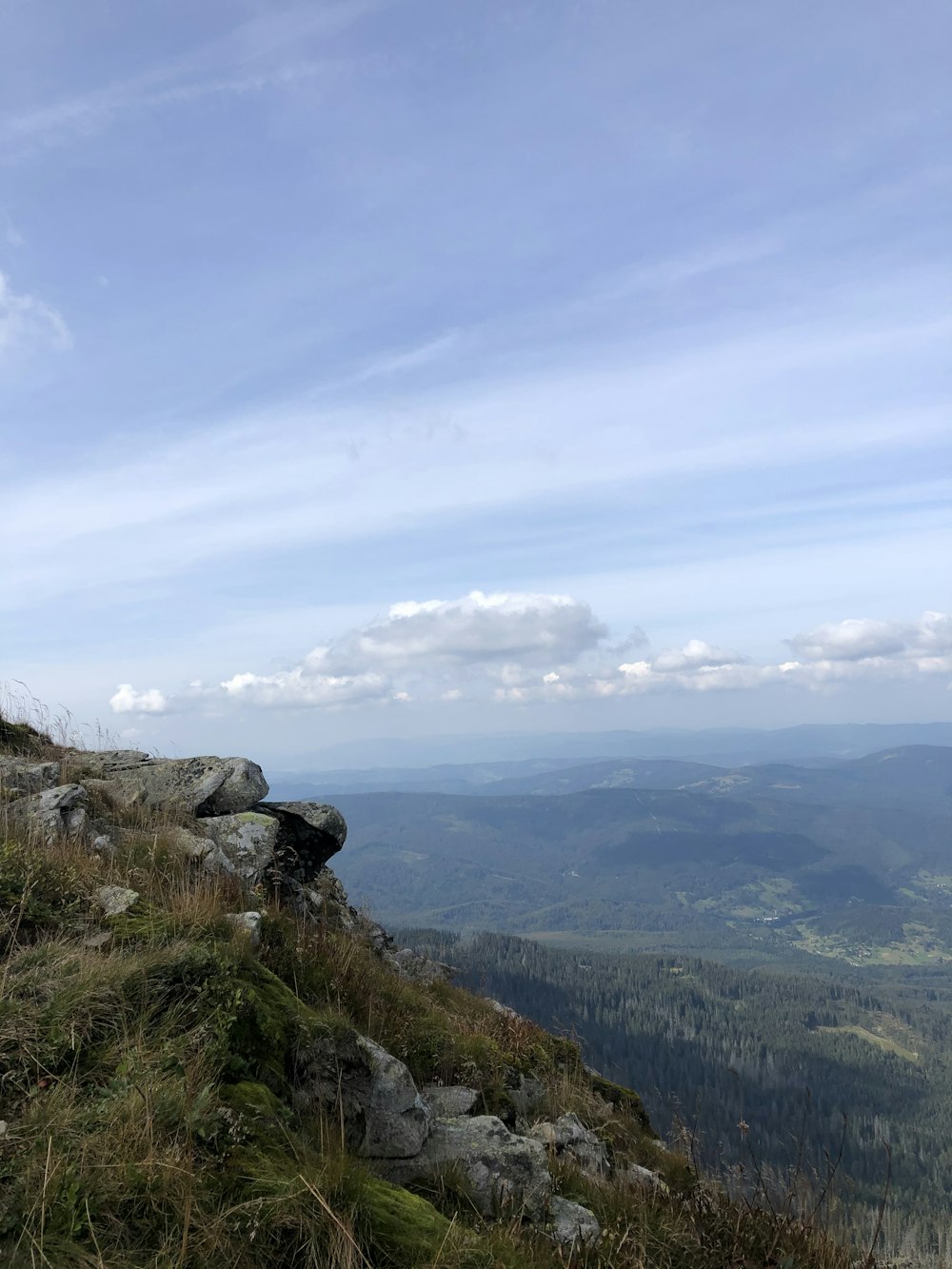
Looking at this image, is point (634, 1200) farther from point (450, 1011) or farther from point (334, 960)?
point (450, 1011)

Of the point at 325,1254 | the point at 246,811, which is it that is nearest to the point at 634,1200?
the point at 325,1254

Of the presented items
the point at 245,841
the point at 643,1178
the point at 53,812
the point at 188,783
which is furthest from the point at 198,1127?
the point at 188,783

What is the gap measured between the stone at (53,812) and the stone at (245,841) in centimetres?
195

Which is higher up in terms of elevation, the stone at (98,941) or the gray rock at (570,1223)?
the stone at (98,941)

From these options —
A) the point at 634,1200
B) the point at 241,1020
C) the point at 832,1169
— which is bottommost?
the point at 634,1200

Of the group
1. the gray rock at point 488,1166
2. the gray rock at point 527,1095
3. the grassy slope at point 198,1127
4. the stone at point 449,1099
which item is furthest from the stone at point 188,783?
the gray rock at point 488,1166

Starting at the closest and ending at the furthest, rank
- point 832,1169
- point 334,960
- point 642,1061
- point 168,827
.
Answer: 1. point 832,1169
2. point 334,960
3. point 168,827
4. point 642,1061

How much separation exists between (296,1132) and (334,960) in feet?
11.9

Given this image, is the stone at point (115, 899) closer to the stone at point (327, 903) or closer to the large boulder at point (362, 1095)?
the large boulder at point (362, 1095)

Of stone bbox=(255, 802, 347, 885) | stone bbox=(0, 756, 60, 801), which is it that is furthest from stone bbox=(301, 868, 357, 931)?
stone bbox=(0, 756, 60, 801)

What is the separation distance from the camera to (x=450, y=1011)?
12336mm

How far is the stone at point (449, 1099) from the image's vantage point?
26.1 feet

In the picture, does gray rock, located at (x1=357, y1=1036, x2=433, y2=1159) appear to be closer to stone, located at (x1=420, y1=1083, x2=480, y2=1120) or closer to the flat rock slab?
stone, located at (x1=420, y1=1083, x2=480, y2=1120)

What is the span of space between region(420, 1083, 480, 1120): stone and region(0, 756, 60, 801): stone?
7.83 meters
